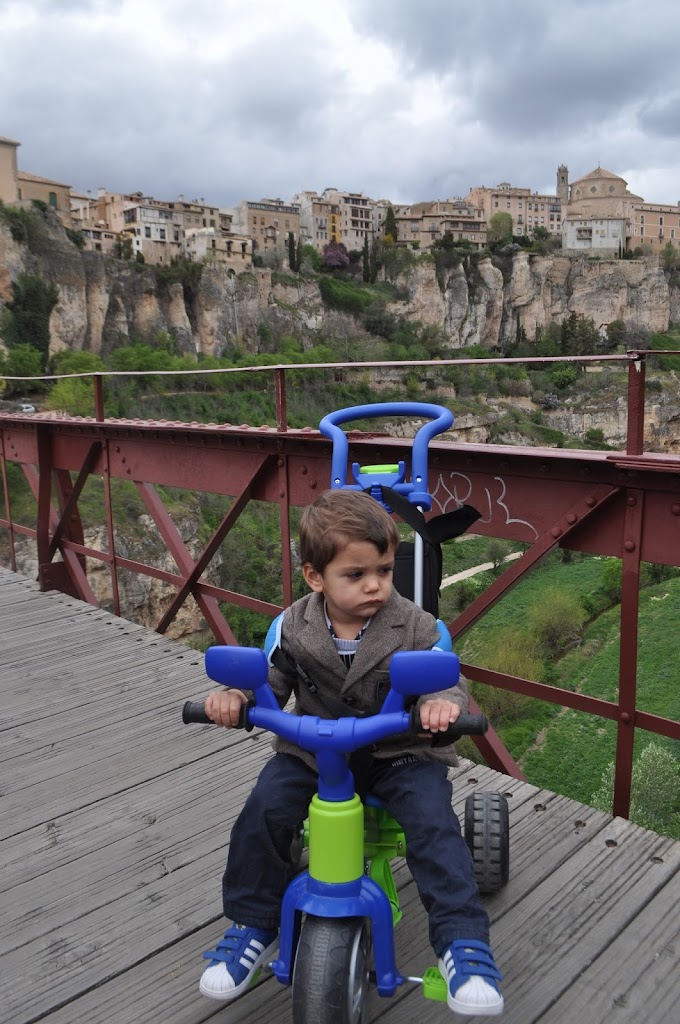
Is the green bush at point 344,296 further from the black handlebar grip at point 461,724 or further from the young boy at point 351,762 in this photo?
the black handlebar grip at point 461,724

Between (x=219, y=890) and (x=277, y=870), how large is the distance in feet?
2.20

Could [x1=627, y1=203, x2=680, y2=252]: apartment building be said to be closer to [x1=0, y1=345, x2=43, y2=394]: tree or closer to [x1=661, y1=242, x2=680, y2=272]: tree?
[x1=661, y1=242, x2=680, y2=272]: tree

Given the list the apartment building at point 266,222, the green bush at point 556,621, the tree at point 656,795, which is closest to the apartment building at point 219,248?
the apartment building at point 266,222

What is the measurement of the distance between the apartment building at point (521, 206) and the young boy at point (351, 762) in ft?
328

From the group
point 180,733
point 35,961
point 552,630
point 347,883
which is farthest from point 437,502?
point 552,630

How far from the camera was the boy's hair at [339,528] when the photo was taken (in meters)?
1.76

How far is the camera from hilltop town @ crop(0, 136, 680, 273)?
6003 centimetres

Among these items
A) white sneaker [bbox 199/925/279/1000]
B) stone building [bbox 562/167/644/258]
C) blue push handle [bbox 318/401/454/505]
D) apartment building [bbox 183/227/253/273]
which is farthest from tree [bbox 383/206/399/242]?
white sneaker [bbox 199/925/279/1000]

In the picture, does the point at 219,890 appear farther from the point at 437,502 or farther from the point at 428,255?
the point at 428,255

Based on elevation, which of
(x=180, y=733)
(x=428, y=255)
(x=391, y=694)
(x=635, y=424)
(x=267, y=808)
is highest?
(x=428, y=255)

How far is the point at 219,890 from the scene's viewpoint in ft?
7.94

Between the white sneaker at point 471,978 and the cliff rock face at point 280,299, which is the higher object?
the cliff rock face at point 280,299

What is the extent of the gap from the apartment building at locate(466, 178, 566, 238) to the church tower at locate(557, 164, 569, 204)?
10.5 feet

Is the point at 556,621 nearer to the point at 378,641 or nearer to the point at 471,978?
the point at 378,641
